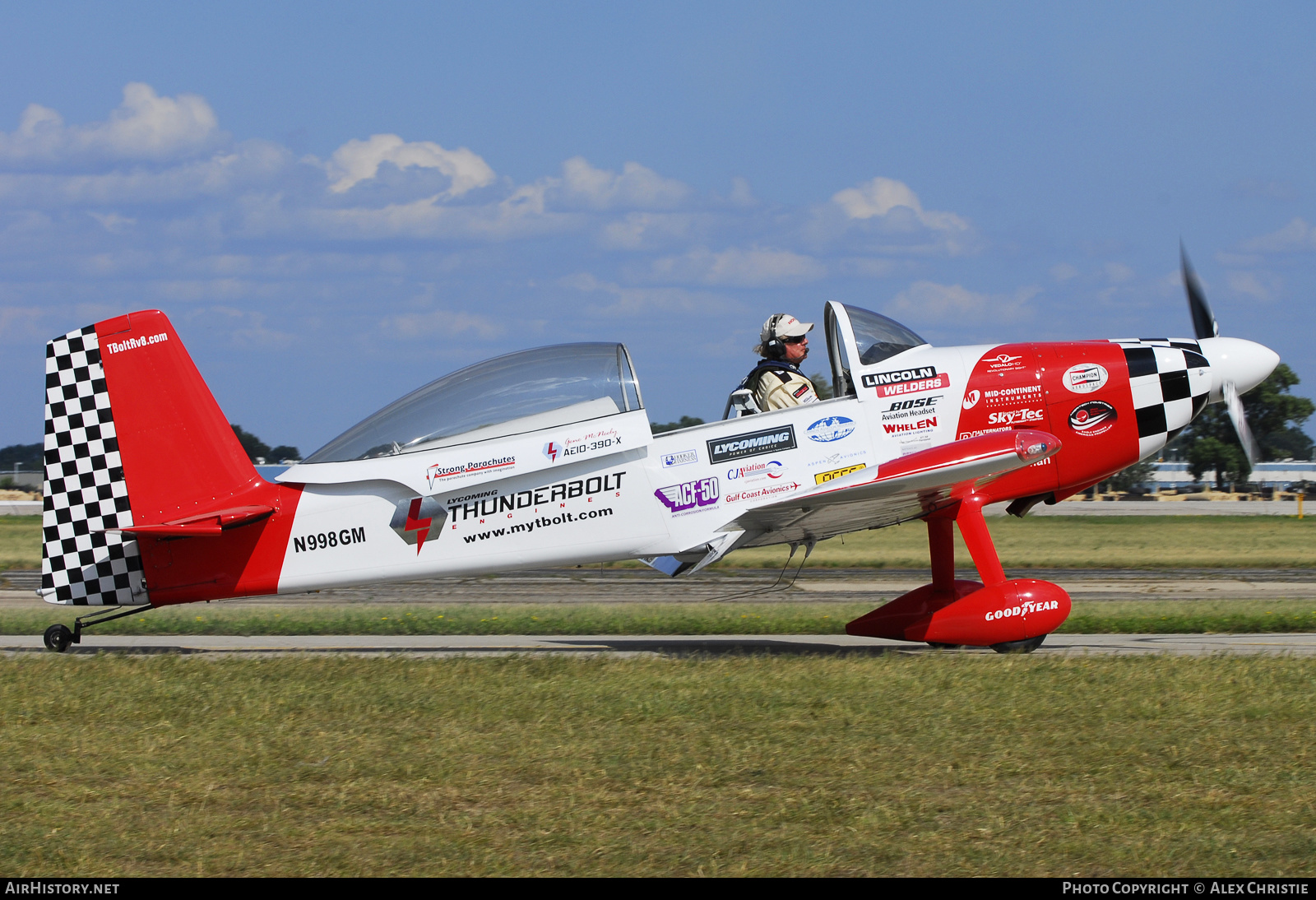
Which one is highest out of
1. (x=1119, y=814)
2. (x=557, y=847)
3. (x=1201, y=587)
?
(x=557, y=847)

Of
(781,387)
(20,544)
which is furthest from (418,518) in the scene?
(20,544)

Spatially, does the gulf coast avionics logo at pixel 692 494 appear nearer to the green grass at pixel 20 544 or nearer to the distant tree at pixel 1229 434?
the green grass at pixel 20 544

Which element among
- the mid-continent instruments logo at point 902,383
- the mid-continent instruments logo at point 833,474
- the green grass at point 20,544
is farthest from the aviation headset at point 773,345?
the green grass at point 20,544

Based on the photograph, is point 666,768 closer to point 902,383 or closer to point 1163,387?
point 902,383

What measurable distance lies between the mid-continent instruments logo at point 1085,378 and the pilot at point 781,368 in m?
Result: 2.00

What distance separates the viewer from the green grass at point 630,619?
10922 millimetres

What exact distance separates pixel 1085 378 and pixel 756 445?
106 inches

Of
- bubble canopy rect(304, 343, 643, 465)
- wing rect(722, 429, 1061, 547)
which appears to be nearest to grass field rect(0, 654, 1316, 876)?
wing rect(722, 429, 1061, 547)

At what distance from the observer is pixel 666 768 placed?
5258mm

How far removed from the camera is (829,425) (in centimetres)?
848

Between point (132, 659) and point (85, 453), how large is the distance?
177cm

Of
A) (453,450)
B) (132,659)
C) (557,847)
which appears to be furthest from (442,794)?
(132,659)

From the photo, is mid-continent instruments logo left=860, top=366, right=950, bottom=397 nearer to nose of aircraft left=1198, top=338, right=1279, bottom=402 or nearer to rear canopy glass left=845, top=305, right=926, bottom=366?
rear canopy glass left=845, top=305, right=926, bottom=366

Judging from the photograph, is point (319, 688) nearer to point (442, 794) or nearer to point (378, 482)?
point (378, 482)
